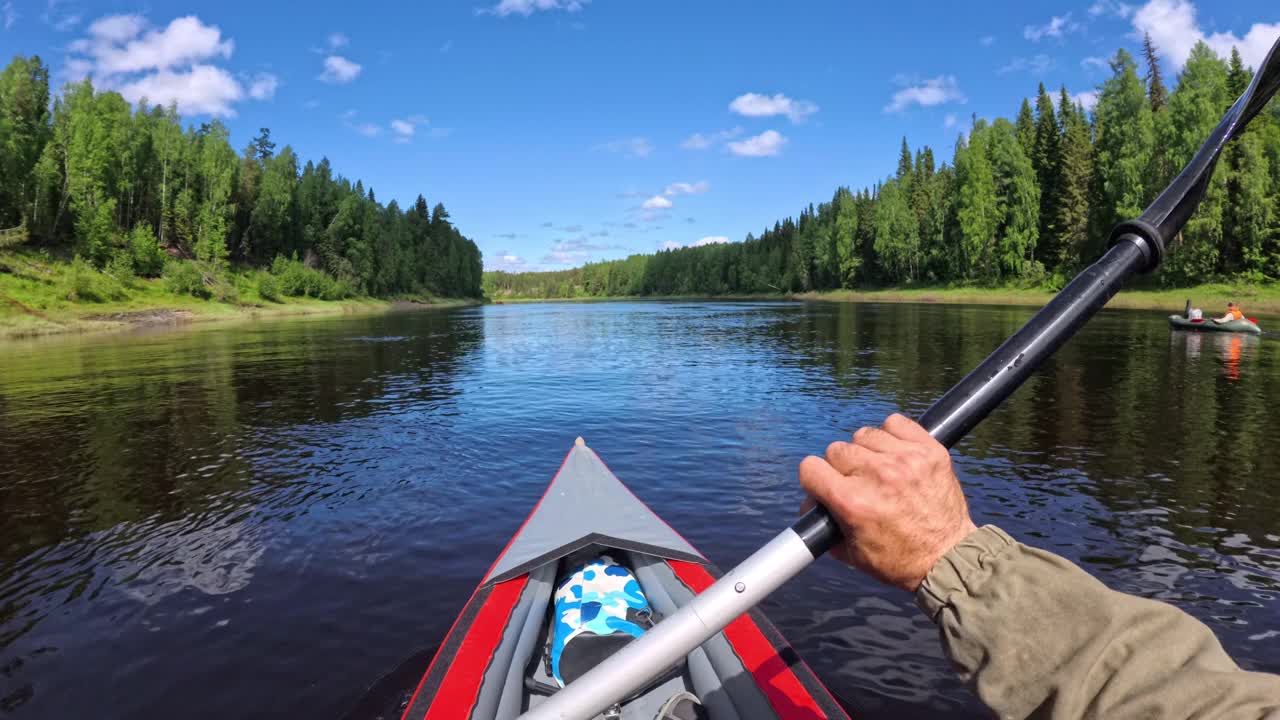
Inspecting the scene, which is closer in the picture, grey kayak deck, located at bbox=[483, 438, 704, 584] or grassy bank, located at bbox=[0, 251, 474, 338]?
grey kayak deck, located at bbox=[483, 438, 704, 584]

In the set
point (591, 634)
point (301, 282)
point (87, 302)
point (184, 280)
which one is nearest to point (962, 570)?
point (591, 634)

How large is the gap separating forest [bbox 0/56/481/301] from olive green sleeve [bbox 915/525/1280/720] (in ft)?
259

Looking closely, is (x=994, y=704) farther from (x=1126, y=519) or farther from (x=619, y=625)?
(x=1126, y=519)

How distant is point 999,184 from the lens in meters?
87.4

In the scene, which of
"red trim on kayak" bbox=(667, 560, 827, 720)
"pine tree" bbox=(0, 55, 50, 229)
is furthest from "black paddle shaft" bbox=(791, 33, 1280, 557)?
"pine tree" bbox=(0, 55, 50, 229)

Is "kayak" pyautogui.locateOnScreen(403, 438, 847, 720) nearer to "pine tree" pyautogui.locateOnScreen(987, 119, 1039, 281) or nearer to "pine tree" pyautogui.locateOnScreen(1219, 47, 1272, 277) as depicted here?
"pine tree" pyautogui.locateOnScreen(1219, 47, 1272, 277)

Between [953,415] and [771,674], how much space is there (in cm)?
333

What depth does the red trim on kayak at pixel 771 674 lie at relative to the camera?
3.88m

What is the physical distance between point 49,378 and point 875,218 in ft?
386

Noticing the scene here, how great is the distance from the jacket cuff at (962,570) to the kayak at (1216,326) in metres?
41.7

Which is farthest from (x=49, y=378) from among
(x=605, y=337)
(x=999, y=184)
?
(x=999, y=184)

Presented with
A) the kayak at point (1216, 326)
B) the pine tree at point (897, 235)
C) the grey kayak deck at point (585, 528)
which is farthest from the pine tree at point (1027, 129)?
the grey kayak deck at point (585, 528)

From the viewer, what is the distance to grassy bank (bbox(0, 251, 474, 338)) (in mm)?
50125

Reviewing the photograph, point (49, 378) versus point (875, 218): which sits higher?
point (875, 218)
